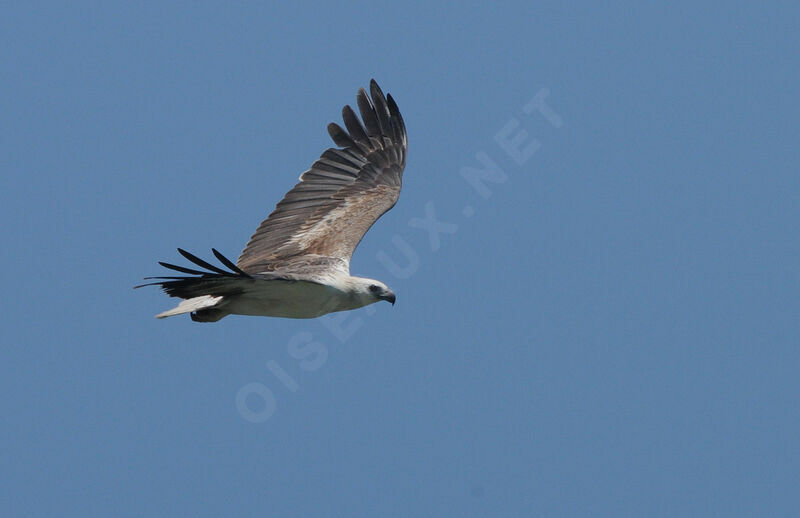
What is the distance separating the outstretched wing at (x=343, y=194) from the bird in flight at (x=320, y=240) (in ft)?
0.04

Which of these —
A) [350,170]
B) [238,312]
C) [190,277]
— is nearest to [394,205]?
[350,170]

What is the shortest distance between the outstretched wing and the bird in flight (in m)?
0.01

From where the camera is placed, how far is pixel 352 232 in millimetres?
12477

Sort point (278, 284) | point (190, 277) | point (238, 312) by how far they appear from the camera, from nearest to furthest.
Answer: point (190, 277)
point (278, 284)
point (238, 312)

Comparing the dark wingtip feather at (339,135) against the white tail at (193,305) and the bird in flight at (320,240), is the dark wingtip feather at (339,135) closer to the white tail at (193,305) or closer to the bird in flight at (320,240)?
the bird in flight at (320,240)

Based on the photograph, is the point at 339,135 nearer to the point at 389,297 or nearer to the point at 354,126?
the point at 354,126

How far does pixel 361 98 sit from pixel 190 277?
16.2 feet

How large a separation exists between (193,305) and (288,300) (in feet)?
3.50

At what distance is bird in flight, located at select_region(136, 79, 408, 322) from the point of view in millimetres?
9961

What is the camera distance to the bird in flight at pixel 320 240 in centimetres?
996

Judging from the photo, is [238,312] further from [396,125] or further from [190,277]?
[396,125]

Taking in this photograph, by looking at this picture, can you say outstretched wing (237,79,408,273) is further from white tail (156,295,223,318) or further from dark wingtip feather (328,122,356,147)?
white tail (156,295,223,318)

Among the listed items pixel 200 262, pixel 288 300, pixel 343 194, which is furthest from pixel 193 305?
pixel 343 194

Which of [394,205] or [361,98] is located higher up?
[361,98]
